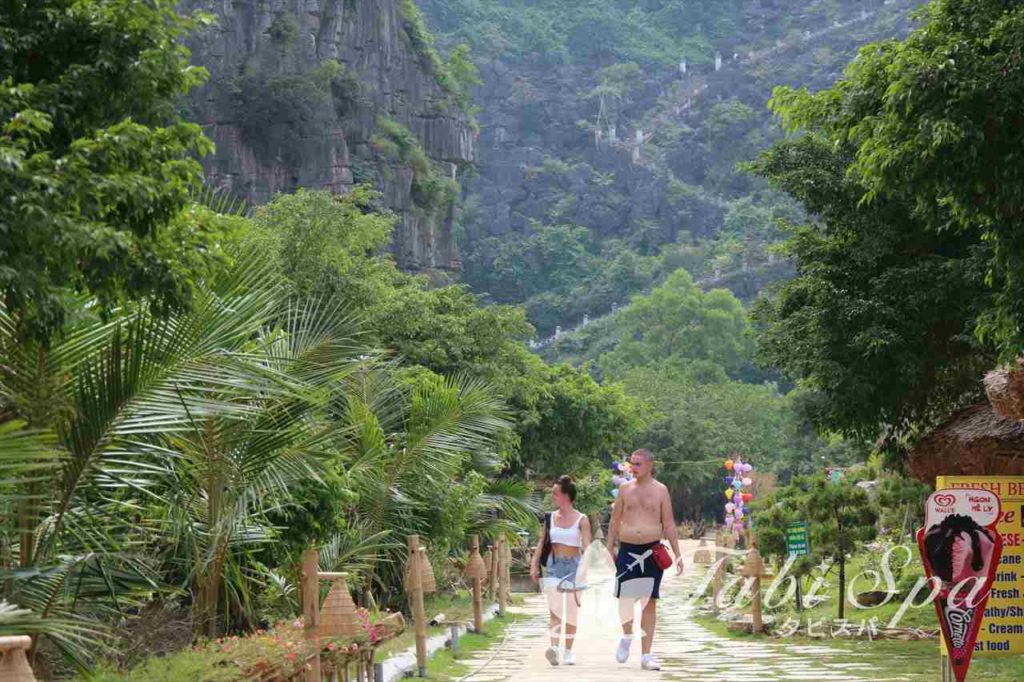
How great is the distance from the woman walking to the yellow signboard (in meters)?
2.99

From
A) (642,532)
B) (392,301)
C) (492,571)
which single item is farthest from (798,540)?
(392,301)

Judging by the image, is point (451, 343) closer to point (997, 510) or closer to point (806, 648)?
point (806, 648)

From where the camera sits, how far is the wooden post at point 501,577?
65.6 feet

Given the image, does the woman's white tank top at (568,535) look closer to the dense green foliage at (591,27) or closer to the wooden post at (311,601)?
the wooden post at (311,601)

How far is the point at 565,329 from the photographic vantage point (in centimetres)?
10962

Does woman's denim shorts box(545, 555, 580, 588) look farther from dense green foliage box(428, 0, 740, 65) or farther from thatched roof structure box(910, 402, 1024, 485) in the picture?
dense green foliage box(428, 0, 740, 65)

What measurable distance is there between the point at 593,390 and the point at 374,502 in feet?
62.6

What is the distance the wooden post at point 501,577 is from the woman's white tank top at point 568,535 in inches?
403

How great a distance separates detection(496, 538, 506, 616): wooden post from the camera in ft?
65.6

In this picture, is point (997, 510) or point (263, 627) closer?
point (997, 510)

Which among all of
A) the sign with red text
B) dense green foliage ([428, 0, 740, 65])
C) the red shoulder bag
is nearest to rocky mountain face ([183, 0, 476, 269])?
the red shoulder bag

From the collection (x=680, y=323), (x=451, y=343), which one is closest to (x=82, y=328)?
(x=451, y=343)

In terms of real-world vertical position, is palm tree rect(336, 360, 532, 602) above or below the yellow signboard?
above

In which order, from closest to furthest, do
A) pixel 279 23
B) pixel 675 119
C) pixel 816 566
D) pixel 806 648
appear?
pixel 806 648 → pixel 816 566 → pixel 279 23 → pixel 675 119
